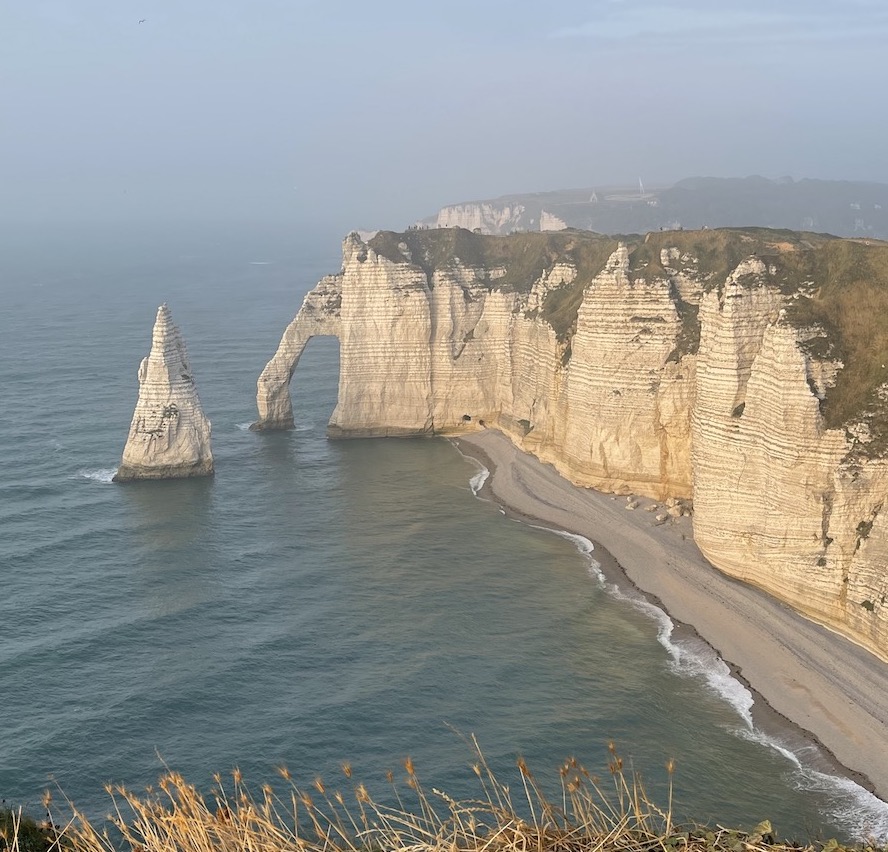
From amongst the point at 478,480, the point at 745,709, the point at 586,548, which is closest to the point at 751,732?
the point at 745,709

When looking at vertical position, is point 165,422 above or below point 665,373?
below

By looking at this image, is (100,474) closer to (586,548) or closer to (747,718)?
(586,548)

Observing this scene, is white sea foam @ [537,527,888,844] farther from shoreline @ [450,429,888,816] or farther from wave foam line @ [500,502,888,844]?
shoreline @ [450,429,888,816]

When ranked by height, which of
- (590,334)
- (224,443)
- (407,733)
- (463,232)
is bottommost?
(407,733)

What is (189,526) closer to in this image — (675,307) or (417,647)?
(417,647)

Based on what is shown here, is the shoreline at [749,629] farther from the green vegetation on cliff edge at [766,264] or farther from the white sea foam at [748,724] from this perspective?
the green vegetation on cliff edge at [766,264]

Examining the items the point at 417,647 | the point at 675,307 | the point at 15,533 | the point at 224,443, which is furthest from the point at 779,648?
the point at 224,443
